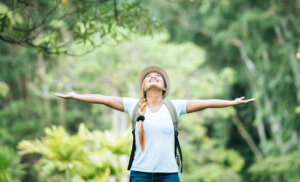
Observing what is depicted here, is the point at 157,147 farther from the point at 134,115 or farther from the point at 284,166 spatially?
the point at 284,166

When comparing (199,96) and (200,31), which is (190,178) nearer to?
(199,96)

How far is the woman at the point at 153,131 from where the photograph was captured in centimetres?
272

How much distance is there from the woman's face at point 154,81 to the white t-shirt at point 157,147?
229 millimetres

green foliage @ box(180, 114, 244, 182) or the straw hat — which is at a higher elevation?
green foliage @ box(180, 114, 244, 182)

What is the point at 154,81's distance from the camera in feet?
9.63

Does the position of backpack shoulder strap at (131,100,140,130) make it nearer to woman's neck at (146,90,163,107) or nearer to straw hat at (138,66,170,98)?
woman's neck at (146,90,163,107)

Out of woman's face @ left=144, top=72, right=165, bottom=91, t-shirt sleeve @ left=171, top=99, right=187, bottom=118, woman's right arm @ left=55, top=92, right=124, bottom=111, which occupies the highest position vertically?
woman's face @ left=144, top=72, right=165, bottom=91

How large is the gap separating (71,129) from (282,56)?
29.9 feet

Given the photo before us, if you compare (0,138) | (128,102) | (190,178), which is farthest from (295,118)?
(0,138)

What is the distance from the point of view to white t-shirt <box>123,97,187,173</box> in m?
2.71

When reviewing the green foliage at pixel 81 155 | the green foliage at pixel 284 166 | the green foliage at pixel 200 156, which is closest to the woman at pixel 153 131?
the green foliage at pixel 81 155

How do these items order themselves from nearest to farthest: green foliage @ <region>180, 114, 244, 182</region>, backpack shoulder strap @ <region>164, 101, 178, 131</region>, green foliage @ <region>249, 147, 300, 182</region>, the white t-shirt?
the white t-shirt → backpack shoulder strap @ <region>164, 101, 178, 131</region> → green foliage @ <region>249, 147, 300, 182</region> → green foliage @ <region>180, 114, 244, 182</region>

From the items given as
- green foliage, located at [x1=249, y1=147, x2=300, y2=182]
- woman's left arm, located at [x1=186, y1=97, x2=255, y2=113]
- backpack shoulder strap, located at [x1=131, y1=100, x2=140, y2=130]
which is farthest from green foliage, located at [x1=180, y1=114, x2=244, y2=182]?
backpack shoulder strap, located at [x1=131, y1=100, x2=140, y2=130]

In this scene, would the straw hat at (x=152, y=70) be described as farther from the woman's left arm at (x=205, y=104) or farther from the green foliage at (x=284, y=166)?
the green foliage at (x=284, y=166)
